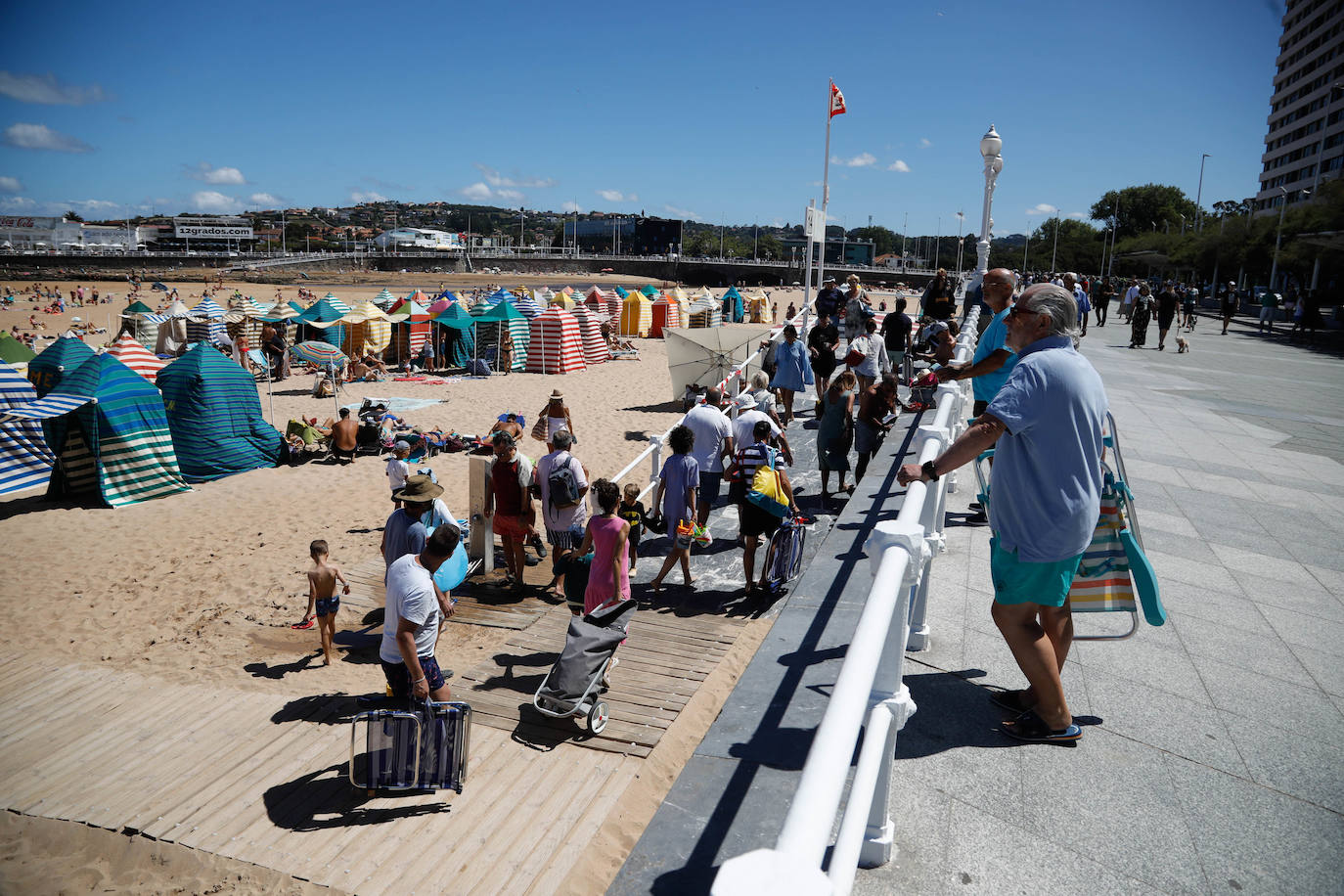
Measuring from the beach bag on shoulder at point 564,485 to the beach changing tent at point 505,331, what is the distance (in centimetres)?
1881

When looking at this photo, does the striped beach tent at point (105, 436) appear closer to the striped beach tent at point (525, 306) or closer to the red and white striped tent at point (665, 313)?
the striped beach tent at point (525, 306)

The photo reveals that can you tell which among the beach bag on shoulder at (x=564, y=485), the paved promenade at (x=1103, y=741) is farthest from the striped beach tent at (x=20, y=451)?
the paved promenade at (x=1103, y=741)

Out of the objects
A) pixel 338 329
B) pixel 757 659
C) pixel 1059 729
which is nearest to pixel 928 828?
pixel 1059 729

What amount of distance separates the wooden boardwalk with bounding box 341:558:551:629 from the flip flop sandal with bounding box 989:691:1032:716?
18.0 ft

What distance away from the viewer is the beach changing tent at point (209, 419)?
45.3 feet

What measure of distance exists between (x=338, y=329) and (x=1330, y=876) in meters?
28.3

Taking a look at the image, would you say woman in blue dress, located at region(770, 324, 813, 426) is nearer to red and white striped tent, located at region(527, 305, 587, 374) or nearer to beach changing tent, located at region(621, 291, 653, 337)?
red and white striped tent, located at region(527, 305, 587, 374)

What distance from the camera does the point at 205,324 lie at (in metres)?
26.9

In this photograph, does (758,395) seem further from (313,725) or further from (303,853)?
(303,853)

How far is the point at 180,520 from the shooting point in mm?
11703

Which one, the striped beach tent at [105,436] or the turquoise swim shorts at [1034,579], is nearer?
the turquoise swim shorts at [1034,579]

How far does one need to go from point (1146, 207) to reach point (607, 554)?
387 ft

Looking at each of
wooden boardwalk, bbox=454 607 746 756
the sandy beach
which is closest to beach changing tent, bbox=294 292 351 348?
the sandy beach

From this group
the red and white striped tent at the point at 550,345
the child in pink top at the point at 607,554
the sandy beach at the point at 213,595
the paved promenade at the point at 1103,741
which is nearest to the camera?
the paved promenade at the point at 1103,741
